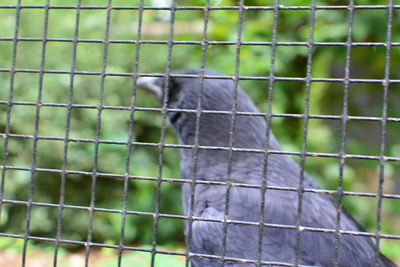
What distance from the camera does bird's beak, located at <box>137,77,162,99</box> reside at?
2.81m

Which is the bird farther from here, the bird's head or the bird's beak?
the bird's beak

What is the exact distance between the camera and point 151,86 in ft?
9.30

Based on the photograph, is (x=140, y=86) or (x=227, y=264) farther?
(x=140, y=86)

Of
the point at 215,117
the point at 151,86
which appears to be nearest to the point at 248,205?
the point at 215,117

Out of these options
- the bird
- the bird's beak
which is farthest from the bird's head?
the bird's beak

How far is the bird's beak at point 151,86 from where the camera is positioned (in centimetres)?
281

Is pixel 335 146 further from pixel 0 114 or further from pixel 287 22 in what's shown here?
pixel 0 114

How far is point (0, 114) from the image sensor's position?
370cm

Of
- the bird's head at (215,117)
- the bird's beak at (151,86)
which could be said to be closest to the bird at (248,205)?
the bird's head at (215,117)

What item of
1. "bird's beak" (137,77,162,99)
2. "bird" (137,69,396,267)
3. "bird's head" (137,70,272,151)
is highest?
"bird's beak" (137,77,162,99)

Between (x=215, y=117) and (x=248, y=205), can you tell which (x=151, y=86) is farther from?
(x=248, y=205)

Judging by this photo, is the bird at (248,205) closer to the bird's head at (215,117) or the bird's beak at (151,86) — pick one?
the bird's head at (215,117)

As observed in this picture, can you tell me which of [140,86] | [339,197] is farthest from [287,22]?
[339,197]

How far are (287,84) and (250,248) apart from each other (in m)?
2.91
